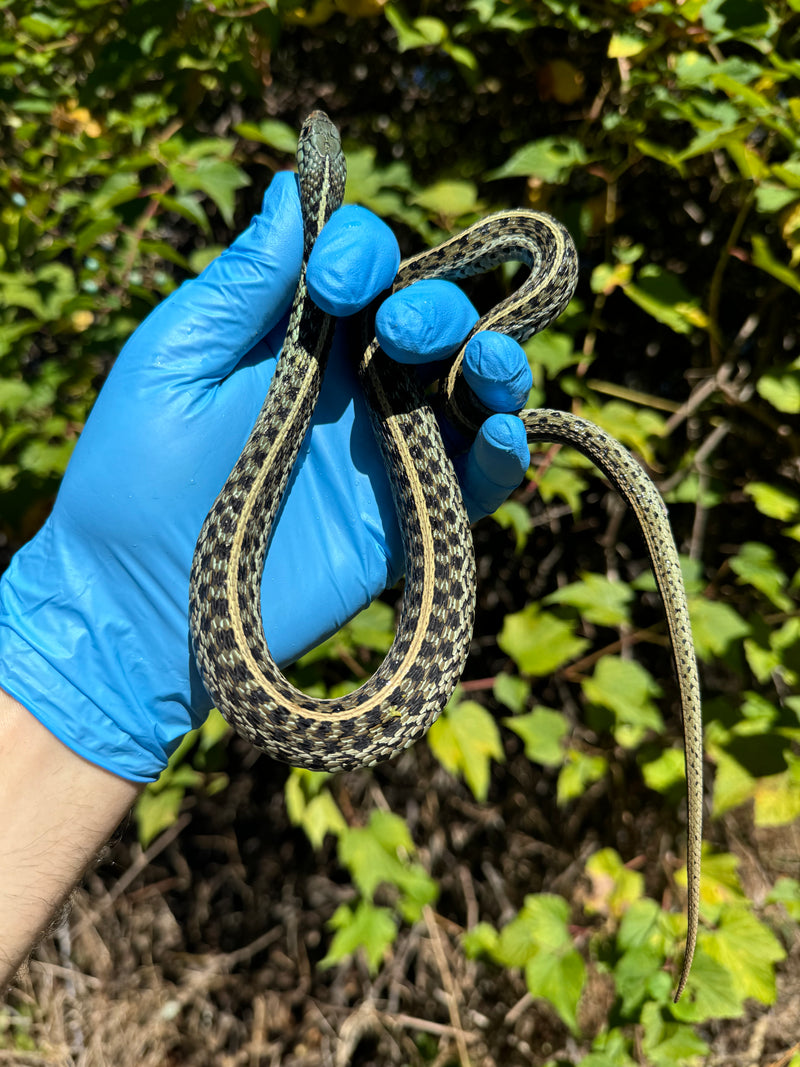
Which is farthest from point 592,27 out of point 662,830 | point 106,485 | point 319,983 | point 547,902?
point 319,983

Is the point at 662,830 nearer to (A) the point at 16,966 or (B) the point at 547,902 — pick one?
(B) the point at 547,902

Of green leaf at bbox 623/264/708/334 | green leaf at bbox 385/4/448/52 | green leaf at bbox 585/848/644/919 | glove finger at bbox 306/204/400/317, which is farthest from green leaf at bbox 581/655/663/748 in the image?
green leaf at bbox 385/4/448/52

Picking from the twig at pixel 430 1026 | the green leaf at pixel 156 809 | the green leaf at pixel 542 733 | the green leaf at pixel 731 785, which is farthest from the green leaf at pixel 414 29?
the twig at pixel 430 1026

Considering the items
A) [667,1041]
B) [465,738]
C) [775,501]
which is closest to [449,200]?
[775,501]

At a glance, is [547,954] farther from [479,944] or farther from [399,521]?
[399,521]

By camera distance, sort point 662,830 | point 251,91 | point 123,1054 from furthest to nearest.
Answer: point 123,1054
point 662,830
point 251,91

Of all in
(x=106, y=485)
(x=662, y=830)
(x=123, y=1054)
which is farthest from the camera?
(x=123, y=1054)
